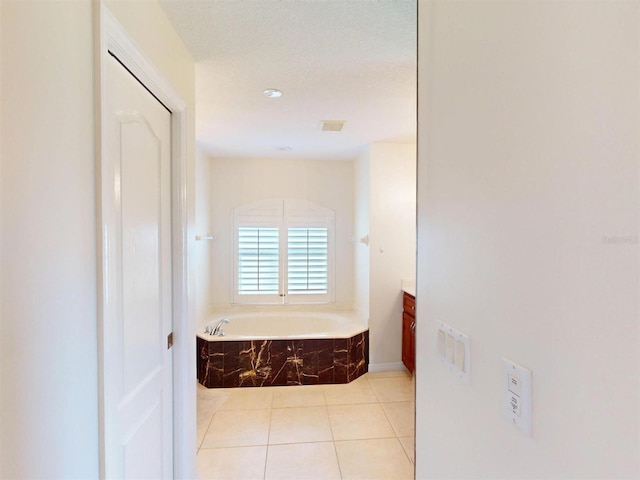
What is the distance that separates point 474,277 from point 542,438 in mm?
351

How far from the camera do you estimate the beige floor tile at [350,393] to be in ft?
9.93

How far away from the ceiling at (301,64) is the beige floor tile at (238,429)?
252cm

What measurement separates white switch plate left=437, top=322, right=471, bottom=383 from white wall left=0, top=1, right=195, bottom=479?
3.40ft

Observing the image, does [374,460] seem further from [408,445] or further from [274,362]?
[274,362]

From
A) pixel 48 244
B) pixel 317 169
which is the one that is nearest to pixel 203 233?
pixel 317 169

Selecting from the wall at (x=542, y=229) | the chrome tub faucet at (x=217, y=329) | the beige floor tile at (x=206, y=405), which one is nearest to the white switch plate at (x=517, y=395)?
the wall at (x=542, y=229)

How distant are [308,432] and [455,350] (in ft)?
6.73

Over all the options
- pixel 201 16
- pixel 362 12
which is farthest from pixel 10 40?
pixel 362 12

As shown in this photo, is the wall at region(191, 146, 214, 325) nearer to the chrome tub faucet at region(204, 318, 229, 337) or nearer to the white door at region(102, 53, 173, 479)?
the chrome tub faucet at region(204, 318, 229, 337)

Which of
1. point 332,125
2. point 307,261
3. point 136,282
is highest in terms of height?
point 332,125

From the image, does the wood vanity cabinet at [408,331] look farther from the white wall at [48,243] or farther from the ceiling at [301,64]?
the white wall at [48,243]

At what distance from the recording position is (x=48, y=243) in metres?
0.80

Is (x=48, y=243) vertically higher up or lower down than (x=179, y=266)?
higher up

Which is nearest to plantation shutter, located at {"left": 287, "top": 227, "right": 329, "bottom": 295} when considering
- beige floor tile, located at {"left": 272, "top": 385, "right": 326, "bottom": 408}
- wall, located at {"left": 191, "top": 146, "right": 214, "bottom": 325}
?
wall, located at {"left": 191, "top": 146, "right": 214, "bottom": 325}
